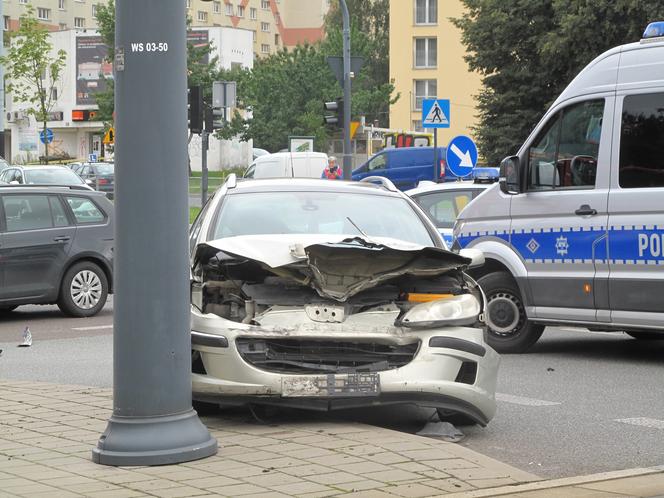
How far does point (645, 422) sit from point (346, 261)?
2426mm

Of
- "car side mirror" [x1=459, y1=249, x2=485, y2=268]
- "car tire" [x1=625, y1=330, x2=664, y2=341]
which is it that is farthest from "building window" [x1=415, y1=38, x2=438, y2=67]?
"car side mirror" [x1=459, y1=249, x2=485, y2=268]

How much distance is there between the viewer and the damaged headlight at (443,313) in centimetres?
771

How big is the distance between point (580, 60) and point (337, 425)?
32.0m

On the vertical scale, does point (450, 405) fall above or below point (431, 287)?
below

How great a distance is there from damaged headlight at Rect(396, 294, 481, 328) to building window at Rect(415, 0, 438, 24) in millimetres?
75322

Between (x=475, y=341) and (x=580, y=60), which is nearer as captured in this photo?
(x=475, y=341)

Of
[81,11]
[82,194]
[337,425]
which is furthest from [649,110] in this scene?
[81,11]

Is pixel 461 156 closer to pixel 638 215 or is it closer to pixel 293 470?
pixel 638 215

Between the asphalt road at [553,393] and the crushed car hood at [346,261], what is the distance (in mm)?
1008

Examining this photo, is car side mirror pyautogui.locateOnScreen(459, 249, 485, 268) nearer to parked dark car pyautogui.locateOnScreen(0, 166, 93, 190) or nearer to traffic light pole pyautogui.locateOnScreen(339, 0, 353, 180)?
traffic light pole pyautogui.locateOnScreen(339, 0, 353, 180)

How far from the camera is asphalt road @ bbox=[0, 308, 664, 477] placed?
7559mm

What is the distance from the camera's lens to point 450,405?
7734 millimetres

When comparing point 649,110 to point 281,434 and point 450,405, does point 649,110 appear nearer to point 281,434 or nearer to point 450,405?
point 450,405

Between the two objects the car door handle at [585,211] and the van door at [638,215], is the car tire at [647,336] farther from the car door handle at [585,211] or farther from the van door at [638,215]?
the car door handle at [585,211]
